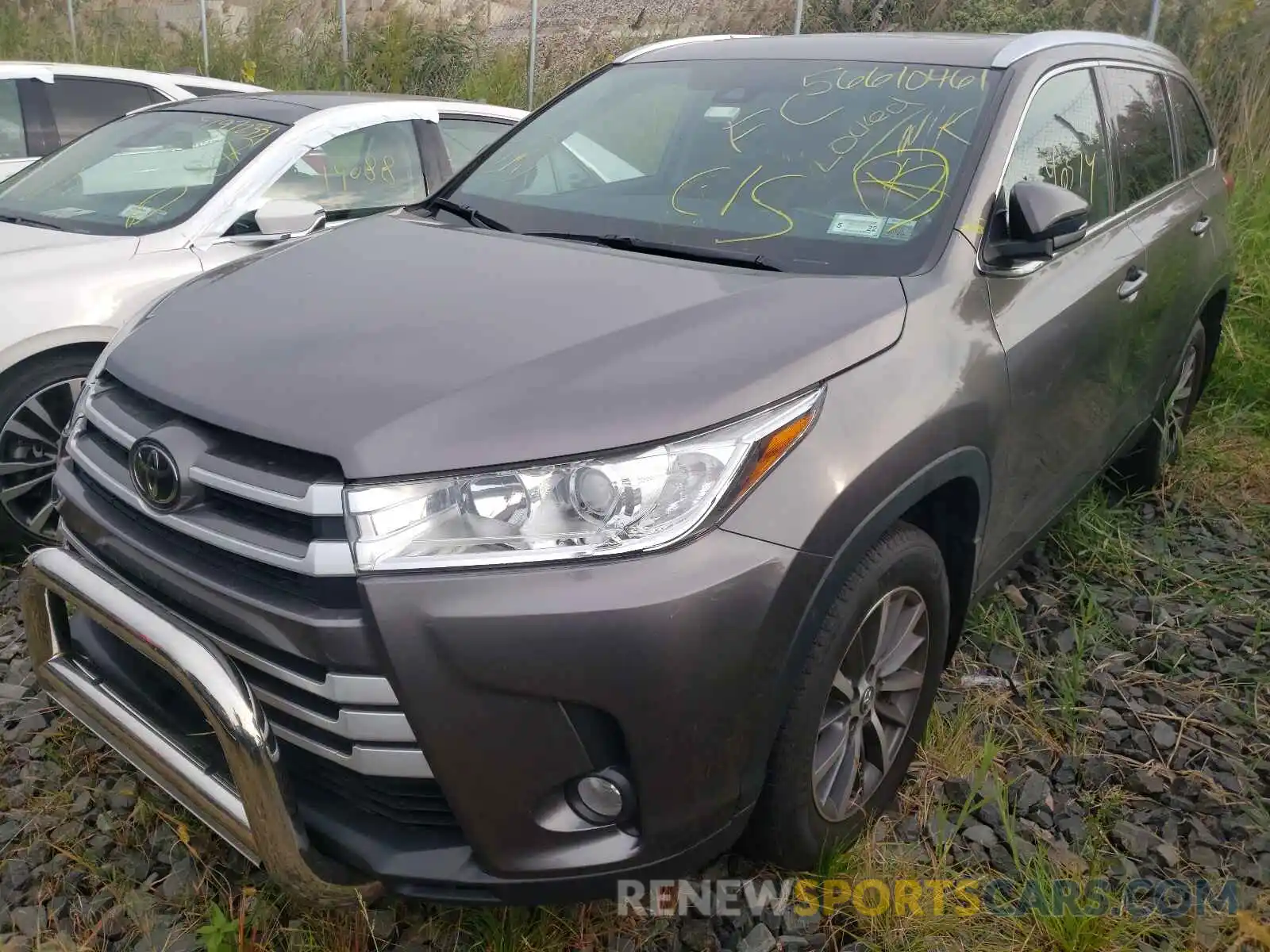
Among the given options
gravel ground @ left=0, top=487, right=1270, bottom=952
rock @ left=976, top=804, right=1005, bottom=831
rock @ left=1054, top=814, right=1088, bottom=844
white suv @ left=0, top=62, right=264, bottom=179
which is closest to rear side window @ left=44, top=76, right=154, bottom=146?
white suv @ left=0, top=62, right=264, bottom=179

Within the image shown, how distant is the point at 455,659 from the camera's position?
5.17ft

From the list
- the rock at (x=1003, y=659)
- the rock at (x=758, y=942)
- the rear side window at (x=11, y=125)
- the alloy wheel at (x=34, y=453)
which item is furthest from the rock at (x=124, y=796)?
the rear side window at (x=11, y=125)

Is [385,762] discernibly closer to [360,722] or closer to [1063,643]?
[360,722]

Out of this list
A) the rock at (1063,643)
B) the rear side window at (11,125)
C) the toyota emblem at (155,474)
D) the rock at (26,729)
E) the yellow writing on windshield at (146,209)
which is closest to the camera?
the toyota emblem at (155,474)

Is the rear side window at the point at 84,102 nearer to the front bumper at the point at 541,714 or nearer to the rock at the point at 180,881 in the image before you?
the rock at the point at 180,881

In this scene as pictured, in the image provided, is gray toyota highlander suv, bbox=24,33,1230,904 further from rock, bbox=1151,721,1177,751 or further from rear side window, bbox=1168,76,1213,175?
rear side window, bbox=1168,76,1213,175

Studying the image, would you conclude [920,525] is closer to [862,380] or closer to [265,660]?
[862,380]

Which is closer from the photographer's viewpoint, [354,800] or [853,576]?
[354,800]

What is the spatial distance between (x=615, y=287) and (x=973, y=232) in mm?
852

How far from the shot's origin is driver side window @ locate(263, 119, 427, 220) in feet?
13.5

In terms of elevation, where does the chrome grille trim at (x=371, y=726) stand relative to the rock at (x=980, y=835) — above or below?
above

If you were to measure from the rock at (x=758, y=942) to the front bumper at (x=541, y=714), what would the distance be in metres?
0.38

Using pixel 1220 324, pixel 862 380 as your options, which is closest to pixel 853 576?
pixel 862 380

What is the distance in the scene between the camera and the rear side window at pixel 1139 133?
329cm
